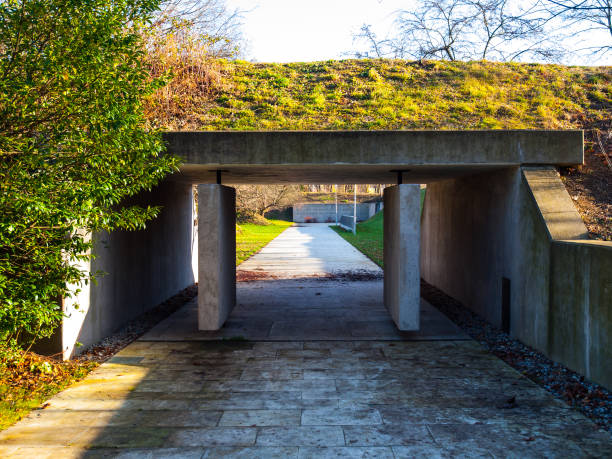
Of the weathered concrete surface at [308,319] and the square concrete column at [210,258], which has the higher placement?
the square concrete column at [210,258]

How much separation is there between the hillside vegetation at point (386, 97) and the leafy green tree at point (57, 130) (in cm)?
672

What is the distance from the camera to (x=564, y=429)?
4.43 meters

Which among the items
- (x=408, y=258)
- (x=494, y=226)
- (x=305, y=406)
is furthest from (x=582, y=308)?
(x=305, y=406)

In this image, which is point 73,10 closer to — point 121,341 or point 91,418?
point 91,418

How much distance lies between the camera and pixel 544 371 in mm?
5977

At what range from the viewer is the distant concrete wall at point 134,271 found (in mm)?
6633

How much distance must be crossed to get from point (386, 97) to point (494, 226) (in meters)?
7.55

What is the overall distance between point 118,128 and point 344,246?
67.5 feet

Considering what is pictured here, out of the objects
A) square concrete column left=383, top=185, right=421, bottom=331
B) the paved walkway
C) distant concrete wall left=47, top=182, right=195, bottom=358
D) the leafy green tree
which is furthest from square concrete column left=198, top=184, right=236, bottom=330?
square concrete column left=383, top=185, right=421, bottom=331

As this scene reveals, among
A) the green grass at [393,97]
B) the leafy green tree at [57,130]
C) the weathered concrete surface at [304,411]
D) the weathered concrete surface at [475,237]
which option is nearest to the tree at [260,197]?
the green grass at [393,97]

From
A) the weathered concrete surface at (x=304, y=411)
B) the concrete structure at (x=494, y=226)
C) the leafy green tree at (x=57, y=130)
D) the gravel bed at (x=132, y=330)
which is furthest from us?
the gravel bed at (x=132, y=330)

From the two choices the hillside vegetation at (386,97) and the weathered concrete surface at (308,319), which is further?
the hillside vegetation at (386,97)

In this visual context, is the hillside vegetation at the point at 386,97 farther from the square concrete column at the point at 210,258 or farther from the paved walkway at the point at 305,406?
the paved walkway at the point at 305,406

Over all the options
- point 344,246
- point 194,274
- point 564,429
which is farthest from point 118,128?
point 344,246
